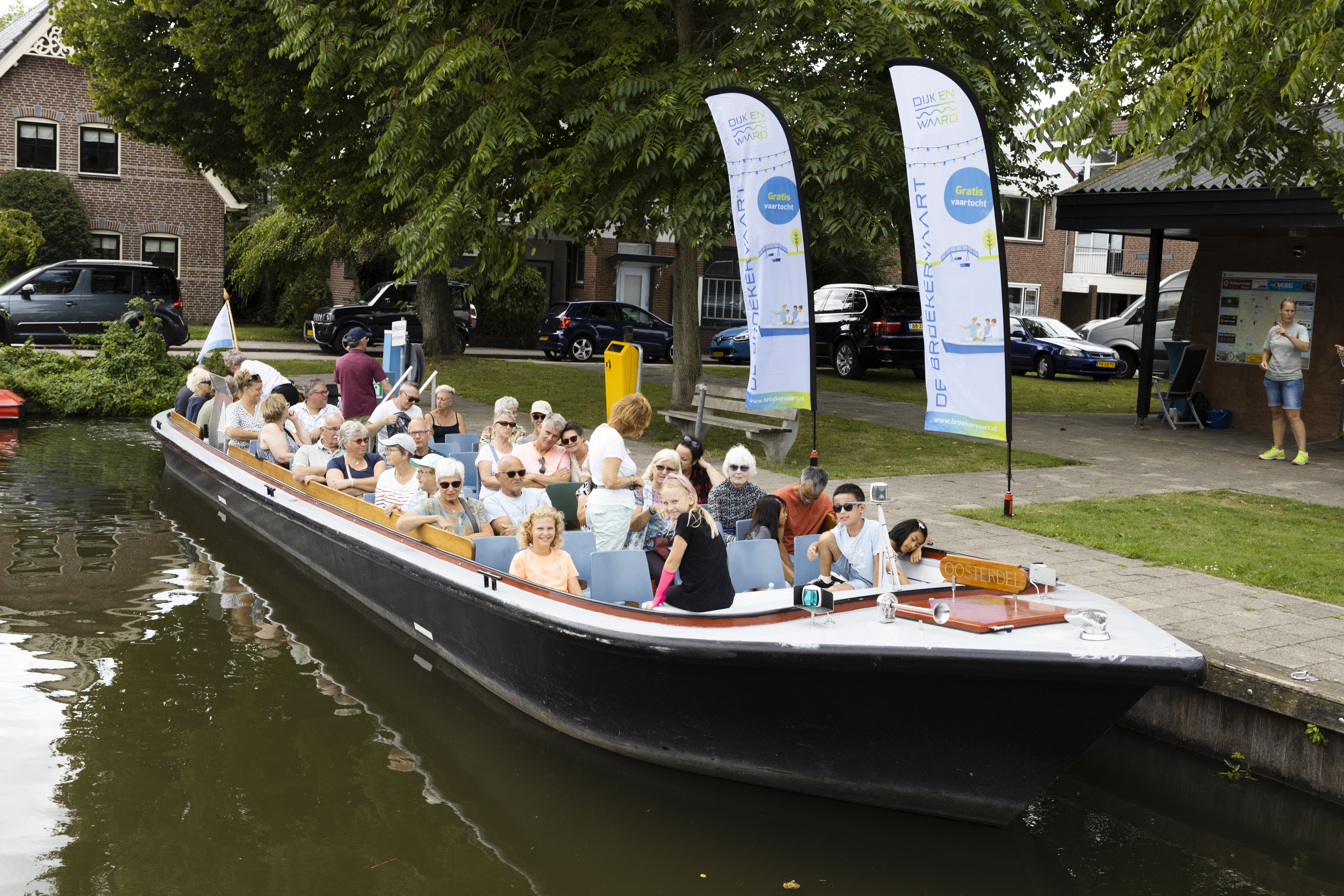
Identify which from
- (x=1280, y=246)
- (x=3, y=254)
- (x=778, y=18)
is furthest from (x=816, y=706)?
(x=3, y=254)

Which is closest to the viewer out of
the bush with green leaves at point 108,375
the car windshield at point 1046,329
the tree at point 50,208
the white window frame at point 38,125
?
the bush with green leaves at point 108,375

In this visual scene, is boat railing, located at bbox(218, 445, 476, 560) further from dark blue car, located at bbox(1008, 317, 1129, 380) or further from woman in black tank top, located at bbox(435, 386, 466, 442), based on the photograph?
dark blue car, located at bbox(1008, 317, 1129, 380)

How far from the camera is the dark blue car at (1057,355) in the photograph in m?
25.3

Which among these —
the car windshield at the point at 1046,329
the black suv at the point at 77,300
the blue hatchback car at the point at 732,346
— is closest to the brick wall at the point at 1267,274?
the car windshield at the point at 1046,329

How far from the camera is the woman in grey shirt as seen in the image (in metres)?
12.5

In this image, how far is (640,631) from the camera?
17.5ft

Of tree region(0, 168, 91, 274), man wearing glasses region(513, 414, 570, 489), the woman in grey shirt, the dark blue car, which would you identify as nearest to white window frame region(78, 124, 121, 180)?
tree region(0, 168, 91, 274)

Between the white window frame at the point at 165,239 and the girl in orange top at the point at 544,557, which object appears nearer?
the girl in orange top at the point at 544,557

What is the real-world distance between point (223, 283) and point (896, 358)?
70.2 feet

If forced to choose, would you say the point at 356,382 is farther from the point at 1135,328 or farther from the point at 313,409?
the point at 1135,328

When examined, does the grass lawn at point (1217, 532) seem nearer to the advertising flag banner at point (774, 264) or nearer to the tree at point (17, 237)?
the advertising flag banner at point (774, 264)

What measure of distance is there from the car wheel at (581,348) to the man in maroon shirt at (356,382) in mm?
15772

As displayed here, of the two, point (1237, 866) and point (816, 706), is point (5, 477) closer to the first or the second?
point (816, 706)

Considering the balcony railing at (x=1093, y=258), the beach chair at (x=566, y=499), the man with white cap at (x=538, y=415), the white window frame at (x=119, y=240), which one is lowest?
the beach chair at (x=566, y=499)
